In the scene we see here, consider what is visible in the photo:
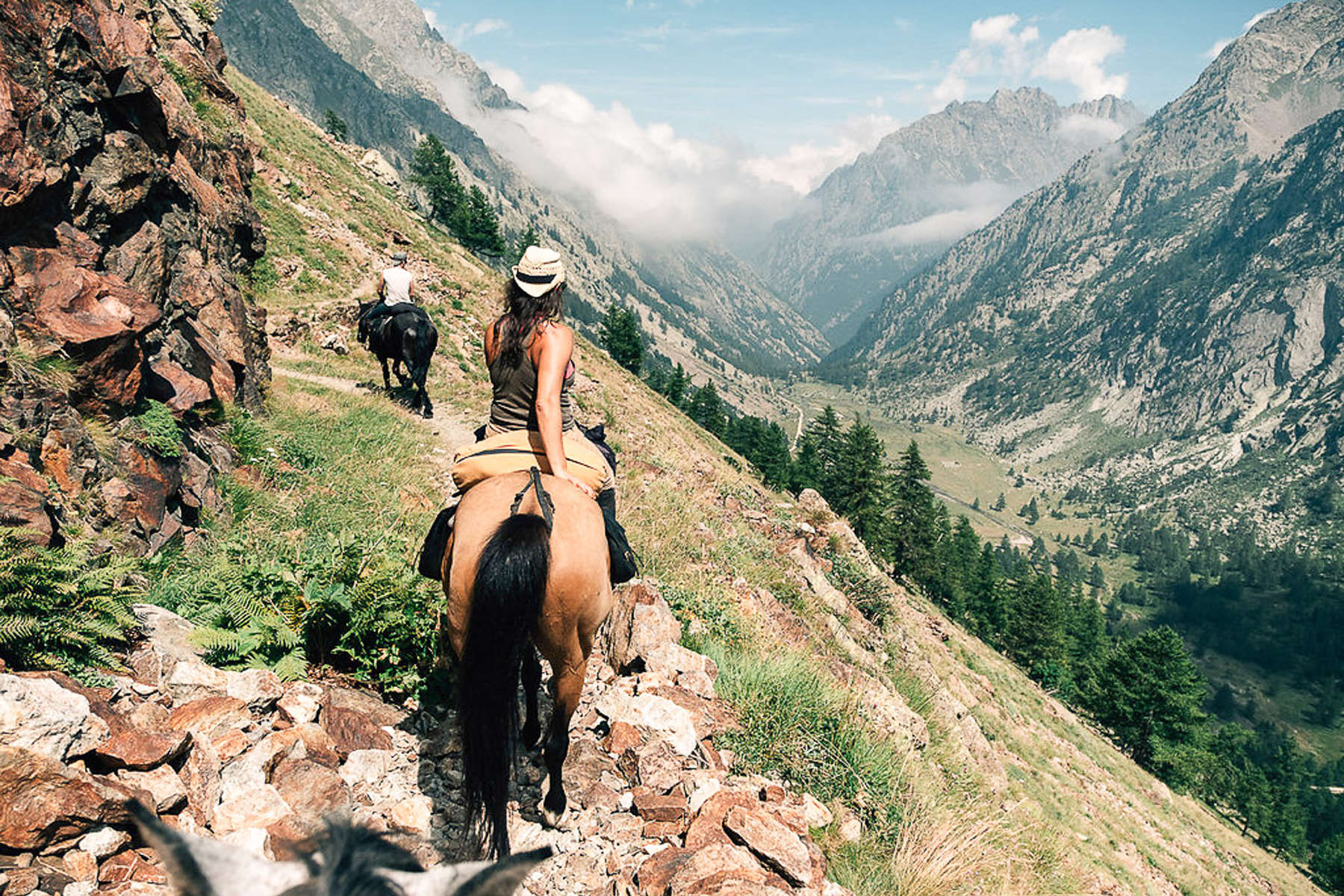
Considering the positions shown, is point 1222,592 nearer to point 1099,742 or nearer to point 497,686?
point 1099,742

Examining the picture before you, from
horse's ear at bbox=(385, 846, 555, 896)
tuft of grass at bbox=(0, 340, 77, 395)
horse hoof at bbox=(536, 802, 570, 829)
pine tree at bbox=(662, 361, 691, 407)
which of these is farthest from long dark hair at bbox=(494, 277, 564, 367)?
pine tree at bbox=(662, 361, 691, 407)

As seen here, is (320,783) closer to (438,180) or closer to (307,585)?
(307,585)

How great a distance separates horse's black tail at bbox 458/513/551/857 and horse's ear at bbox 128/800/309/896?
2244 mm

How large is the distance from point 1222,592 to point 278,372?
800 feet

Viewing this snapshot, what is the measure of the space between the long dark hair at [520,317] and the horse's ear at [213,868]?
12.3 feet

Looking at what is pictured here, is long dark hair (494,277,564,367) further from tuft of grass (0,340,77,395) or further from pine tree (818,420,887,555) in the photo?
pine tree (818,420,887,555)

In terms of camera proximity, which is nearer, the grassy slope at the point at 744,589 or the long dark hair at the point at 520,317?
the long dark hair at the point at 520,317

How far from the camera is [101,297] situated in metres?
6.50

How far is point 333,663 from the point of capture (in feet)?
16.9

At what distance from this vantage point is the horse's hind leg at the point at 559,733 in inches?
172

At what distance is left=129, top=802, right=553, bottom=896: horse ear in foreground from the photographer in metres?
1.26

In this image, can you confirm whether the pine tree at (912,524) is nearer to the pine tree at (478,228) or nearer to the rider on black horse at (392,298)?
the pine tree at (478,228)

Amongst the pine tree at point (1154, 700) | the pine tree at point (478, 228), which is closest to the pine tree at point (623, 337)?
the pine tree at point (478, 228)

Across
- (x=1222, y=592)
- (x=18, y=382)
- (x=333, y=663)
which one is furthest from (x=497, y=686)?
(x=1222, y=592)
